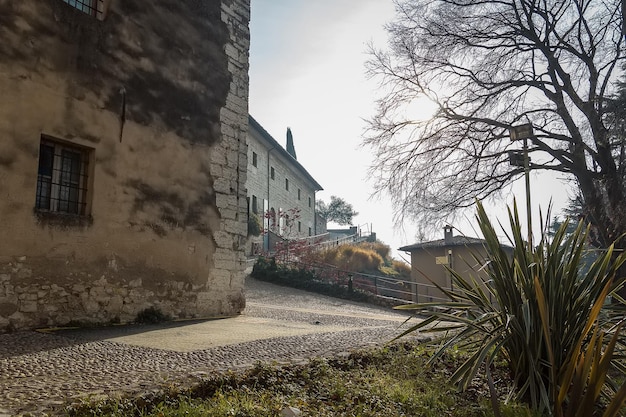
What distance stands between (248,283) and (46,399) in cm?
1194

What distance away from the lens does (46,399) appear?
106 inches

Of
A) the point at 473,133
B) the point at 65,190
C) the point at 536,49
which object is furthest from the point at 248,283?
the point at 536,49

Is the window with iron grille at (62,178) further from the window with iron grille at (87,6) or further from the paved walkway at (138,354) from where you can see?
the window with iron grille at (87,6)

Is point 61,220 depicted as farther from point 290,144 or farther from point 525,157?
point 290,144

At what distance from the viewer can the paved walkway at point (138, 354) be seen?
9.53 ft

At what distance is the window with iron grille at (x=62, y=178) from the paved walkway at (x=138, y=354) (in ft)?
5.34

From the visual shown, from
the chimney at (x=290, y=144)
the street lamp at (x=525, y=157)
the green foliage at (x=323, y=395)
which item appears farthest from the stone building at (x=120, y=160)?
the chimney at (x=290, y=144)

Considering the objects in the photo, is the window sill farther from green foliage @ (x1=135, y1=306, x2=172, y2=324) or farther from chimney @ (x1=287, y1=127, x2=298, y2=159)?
chimney @ (x1=287, y1=127, x2=298, y2=159)

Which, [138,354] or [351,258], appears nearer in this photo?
[138,354]

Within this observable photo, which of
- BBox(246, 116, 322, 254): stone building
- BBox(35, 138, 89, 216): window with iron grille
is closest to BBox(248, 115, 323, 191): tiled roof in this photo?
BBox(246, 116, 322, 254): stone building

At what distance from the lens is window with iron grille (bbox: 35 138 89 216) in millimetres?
5875

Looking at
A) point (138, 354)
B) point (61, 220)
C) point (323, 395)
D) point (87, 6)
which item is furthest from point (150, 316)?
point (87, 6)

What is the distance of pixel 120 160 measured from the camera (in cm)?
645

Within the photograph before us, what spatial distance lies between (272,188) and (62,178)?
19594 mm
